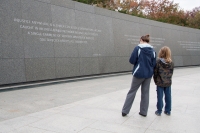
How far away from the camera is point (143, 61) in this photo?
4410 mm

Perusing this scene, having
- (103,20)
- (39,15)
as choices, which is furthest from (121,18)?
(39,15)

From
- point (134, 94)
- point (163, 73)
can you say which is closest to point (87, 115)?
point (134, 94)

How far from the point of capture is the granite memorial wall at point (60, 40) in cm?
802

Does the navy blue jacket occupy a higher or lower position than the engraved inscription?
lower

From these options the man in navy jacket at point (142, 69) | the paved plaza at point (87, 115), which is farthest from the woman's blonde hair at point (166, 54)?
the paved plaza at point (87, 115)

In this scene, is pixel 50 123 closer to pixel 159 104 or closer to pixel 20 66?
pixel 159 104

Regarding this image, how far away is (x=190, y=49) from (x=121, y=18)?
10.5 metres

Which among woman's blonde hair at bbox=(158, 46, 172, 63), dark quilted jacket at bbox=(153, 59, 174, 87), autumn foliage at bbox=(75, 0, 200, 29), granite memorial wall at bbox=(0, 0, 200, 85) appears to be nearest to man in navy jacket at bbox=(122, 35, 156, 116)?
dark quilted jacket at bbox=(153, 59, 174, 87)

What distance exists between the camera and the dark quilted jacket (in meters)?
4.61

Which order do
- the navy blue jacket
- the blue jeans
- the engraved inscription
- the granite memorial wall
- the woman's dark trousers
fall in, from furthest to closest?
the engraved inscription
the granite memorial wall
the blue jeans
the woman's dark trousers
the navy blue jacket

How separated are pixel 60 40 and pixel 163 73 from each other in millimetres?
6146

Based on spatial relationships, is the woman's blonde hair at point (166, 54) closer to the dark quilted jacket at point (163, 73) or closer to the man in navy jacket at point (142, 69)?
the dark quilted jacket at point (163, 73)

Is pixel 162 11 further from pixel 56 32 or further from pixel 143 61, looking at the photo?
pixel 143 61

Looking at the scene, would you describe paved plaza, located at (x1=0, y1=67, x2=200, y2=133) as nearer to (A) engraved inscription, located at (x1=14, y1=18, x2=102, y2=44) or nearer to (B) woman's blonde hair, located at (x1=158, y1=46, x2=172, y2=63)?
(B) woman's blonde hair, located at (x1=158, y1=46, x2=172, y2=63)
